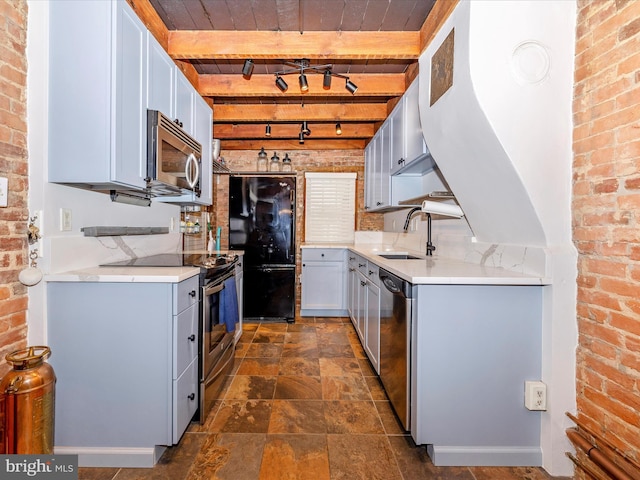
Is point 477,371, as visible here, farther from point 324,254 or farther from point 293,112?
point 293,112

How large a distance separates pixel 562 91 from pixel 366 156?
9.91ft

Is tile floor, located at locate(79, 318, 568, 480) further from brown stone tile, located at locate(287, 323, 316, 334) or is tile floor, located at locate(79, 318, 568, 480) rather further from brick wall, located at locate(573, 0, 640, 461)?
brown stone tile, located at locate(287, 323, 316, 334)

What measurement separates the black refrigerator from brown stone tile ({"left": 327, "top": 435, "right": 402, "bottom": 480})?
252 centimetres

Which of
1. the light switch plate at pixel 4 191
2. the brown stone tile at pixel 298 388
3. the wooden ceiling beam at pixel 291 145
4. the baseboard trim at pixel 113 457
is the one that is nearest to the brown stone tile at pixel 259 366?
the brown stone tile at pixel 298 388

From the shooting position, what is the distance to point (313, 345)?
3221mm

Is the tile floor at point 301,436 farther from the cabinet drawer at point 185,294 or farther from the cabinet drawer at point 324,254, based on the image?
the cabinet drawer at point 324,254

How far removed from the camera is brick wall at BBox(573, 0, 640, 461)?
126 cm

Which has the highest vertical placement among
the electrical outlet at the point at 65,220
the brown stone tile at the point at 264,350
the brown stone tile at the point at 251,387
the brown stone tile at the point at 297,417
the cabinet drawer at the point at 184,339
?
the electrical outlet at the point at 65,220

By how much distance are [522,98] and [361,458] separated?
1.94 m

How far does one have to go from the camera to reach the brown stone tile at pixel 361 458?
5.00 feet

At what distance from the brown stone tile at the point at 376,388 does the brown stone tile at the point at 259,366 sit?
740mm

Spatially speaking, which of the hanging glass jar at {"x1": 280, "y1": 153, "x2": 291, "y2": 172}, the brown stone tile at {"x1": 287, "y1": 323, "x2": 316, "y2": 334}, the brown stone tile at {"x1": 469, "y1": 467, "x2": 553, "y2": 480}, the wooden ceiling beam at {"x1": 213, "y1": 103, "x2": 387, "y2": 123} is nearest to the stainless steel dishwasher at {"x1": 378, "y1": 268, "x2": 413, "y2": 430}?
the brown stone tile at {"x1": 469, "y1": 467, "x2": 553, "y2": 480}

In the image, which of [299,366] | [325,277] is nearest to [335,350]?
[299,366]

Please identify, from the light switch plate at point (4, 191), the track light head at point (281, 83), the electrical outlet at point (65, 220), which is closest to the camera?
the light switch plate at point (4, 191)
